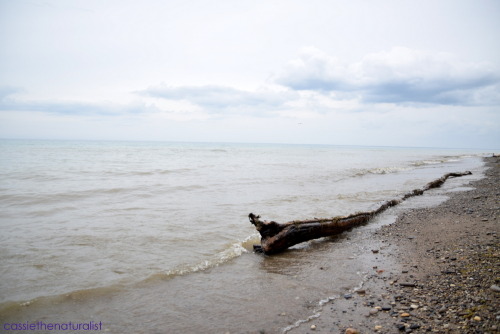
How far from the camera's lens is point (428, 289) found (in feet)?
14.2

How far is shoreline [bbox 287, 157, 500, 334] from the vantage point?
344cm

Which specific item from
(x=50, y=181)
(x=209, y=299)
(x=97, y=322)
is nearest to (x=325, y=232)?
(x=209, y=299)

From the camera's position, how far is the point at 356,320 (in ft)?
12.3

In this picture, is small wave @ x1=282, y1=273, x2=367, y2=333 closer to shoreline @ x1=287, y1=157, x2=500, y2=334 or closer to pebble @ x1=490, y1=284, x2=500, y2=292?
shoreline @ x1=287, y1=157, x2=500, y2=334

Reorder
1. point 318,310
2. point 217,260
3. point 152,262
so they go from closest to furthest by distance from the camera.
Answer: point 318,310
point 152,262
point 217,260

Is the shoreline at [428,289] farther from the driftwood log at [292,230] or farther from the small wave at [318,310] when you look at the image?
the driftwood log at [292,230]

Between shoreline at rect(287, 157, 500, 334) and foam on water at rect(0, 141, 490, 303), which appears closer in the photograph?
shoreline at rect(287, 157, 500, 334)

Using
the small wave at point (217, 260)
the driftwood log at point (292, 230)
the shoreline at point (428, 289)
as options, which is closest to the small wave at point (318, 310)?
the shoreline at point (428, 289)

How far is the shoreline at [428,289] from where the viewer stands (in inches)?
136

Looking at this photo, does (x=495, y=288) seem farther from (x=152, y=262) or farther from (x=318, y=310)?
(x=152, y=262)

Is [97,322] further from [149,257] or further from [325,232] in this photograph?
[325,232]

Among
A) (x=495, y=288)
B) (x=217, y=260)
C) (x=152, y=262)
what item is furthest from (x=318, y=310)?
(x=152, y=262)

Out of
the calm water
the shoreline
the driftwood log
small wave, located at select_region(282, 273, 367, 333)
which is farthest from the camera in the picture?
the driftwood log

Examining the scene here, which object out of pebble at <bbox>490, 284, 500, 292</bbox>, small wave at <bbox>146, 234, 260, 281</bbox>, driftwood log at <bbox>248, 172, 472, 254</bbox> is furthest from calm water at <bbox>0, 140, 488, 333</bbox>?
pebble at <bbox>490, 284, 500, 292</bbox>
